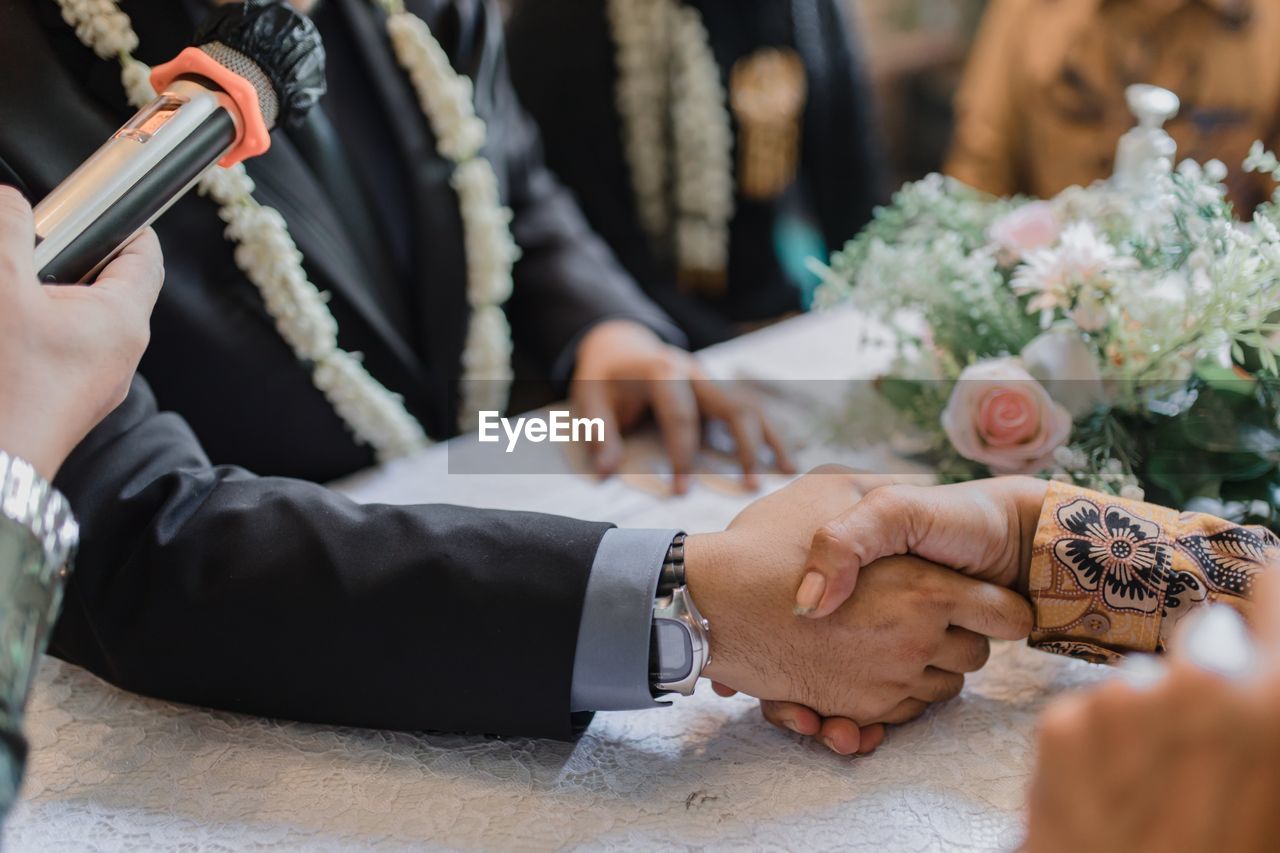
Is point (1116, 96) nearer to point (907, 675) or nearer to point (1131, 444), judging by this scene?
point (1131, 444)

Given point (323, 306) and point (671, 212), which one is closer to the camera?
point (323, 306)

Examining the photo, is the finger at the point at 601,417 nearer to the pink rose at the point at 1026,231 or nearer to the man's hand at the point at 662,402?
the man's hand at the point at 662,402

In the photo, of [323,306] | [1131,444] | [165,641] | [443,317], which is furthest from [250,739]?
[1131,444]

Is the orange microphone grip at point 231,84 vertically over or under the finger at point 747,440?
over

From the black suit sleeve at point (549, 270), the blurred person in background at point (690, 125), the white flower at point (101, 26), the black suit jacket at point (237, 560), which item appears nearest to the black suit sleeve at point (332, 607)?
the black suit jacket at point (237, 560)

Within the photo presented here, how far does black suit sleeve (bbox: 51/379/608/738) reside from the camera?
68cm

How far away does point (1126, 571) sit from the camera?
66 centimetres

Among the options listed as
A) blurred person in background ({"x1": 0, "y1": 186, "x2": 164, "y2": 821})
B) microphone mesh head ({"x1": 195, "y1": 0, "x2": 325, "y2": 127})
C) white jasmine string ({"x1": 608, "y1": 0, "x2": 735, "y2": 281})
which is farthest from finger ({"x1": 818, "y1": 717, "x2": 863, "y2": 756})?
white jasmine string ({"x1": 608, "y1": 0, "x2": 735, "y2": 281})

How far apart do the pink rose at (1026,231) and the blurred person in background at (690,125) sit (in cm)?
88

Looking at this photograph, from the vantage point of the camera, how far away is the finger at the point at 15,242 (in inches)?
20.3

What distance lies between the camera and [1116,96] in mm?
1460

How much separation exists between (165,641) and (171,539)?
2.6 inches

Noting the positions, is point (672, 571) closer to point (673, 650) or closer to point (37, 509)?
point (673, 650)

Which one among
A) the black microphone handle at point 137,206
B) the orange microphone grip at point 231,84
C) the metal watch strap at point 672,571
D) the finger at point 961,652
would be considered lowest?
the finger at point 961,652
